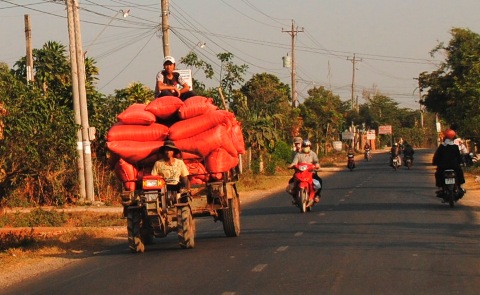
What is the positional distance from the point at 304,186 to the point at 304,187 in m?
0.04

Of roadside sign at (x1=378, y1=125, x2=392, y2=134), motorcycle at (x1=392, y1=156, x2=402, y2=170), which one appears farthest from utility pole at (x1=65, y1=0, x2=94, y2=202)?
roadside sign at (x1=378, y1=125, x2=392, y2=134)

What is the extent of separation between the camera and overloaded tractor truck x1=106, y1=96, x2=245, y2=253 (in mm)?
15258

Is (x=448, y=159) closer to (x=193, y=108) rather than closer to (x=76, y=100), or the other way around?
(x=193, y=108)

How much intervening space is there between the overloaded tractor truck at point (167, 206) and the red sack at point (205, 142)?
0.62 m

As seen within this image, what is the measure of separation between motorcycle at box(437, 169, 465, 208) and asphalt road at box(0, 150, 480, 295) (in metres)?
2.15

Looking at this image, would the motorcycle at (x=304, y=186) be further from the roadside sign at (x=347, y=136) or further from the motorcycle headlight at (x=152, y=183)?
the roadside sign at (x=347, y=136)

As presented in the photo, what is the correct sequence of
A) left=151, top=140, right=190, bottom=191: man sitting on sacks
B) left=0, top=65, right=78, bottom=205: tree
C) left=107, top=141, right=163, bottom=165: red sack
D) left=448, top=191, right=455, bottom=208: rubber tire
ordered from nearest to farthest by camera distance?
left=151, top=140, right=190, bottom=191: man sitting on sacks < left=107, top=141, right=163, bottom=165: red sack < left=0, top=65, right=78, bottom=205: tree < left=448, top=191, right=455, bottom=208: rubber tire

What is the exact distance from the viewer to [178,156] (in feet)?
52.7

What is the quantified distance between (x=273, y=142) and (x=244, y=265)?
39.8 m

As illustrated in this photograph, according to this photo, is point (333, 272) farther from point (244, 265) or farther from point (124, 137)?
point (124, 137)

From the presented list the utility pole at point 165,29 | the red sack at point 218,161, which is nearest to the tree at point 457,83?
the utility pole at point 165,29

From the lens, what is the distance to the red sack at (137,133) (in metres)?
15.9

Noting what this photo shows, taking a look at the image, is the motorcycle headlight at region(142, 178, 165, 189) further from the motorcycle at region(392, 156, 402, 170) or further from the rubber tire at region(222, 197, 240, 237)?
the motorcycle at region(392, 156, 402, 170)

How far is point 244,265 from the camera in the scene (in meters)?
12.9
